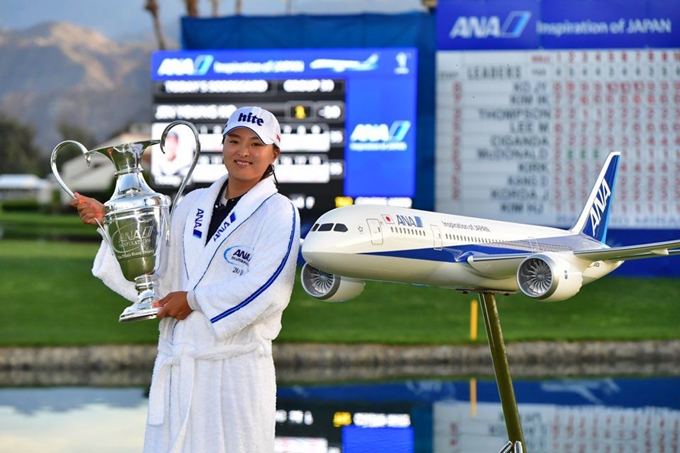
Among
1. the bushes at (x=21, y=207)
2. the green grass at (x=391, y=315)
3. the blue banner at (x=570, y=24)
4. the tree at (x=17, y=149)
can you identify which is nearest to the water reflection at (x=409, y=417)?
the green grass at (x=391, y=315)

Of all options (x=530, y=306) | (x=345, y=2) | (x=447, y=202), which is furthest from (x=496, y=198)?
(x=345, y=2)

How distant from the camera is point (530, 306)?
14.1m

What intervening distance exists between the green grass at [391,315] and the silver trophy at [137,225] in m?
7.83

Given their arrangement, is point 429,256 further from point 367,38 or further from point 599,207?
point 367,38

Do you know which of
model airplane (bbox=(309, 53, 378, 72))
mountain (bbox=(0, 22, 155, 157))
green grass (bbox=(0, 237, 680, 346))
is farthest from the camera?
mountain (bbox=(0, 22, 155, 157))

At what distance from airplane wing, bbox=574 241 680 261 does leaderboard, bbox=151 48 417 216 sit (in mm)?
7378

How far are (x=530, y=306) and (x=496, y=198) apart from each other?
2203mm

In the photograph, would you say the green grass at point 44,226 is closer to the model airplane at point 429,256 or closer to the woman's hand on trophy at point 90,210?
the model airplane at point 429,256

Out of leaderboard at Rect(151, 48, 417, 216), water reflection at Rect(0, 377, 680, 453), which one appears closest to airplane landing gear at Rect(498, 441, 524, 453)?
water reflection at Rect(0, 377, 680, 453)

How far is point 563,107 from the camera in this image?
12.4 meters

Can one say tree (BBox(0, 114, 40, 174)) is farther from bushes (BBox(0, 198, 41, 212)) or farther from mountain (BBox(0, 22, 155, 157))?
bushes (BBox(0, 198, 41, 212))

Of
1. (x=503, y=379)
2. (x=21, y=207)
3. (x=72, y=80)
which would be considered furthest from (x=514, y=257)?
(x=72, y=80)

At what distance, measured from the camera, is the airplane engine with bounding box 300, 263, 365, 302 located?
4215 millimetres

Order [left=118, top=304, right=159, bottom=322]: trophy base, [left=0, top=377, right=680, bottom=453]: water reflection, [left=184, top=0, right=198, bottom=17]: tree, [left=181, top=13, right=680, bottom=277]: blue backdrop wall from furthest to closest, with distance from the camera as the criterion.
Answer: [left=184, top=0, right=198, bottom=17]: tree
[left=181, top=13, right=680, bottom=277]: blue backdrop wall
[left=0, top=377, right=680, bottom=453]: water reflection
[left=118, top=304, right=159, bottom=322]: trophy base
